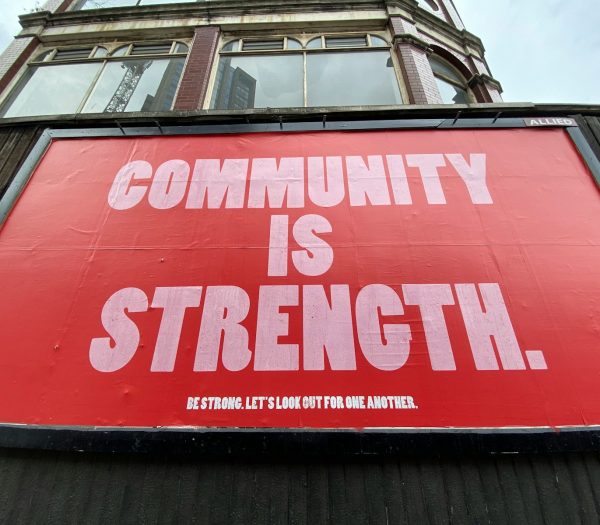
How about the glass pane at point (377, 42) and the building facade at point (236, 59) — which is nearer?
the building facade at point (236, 59)

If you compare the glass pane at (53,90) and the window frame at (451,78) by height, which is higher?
the window frame at (451,78)

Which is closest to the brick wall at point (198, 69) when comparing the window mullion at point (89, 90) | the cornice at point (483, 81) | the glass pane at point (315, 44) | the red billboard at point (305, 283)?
the red billboard at point (305, 283)

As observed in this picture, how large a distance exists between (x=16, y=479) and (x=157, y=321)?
2.04m

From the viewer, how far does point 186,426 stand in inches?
138

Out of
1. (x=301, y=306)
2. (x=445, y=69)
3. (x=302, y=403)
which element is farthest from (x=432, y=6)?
(x=302, y=403)

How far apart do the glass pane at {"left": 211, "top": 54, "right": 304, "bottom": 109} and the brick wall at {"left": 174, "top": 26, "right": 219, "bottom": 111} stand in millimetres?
267

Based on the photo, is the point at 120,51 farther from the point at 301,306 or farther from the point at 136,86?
the point at 301,306

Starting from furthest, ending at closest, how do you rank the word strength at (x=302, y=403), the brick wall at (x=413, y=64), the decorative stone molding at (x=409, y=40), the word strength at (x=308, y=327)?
the decorative stone molding at (x=409, y=40)
the brick wall at (x=413, y=64)
the word strength at (x=308, y=327)
the word strength at (x=302, y=403)

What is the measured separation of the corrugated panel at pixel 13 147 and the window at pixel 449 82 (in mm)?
8153

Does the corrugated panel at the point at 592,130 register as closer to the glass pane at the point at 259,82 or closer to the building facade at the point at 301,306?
the building facade at the point at 301,306

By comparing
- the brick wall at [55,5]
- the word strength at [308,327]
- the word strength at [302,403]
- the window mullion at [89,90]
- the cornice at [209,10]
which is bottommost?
the word strength at [302,403]

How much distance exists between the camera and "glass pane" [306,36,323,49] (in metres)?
7.51

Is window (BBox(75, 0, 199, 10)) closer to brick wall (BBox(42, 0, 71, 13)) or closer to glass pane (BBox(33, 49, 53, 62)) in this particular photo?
brick wall (BBox(42, 0, 71, 13))

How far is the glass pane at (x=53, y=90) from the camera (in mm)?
6859
